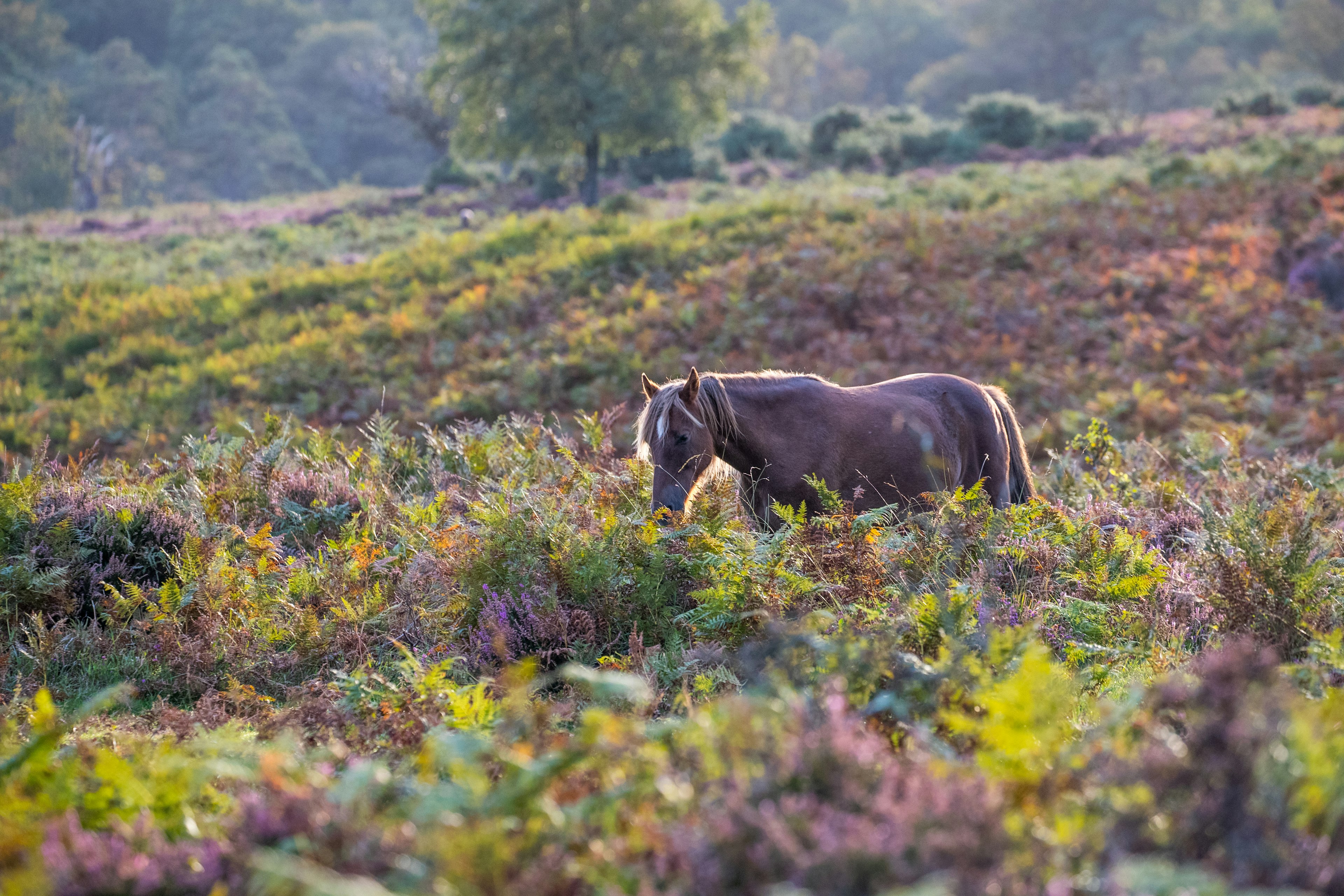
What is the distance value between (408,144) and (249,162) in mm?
11295

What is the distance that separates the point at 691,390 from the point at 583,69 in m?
25.4

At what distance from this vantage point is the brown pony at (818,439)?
5.29 meters

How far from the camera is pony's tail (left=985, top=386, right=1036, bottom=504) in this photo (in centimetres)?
679

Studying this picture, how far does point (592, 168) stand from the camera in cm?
2856

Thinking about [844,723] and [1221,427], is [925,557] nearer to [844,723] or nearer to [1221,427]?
[844,723]

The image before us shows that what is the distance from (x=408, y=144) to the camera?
67562mm

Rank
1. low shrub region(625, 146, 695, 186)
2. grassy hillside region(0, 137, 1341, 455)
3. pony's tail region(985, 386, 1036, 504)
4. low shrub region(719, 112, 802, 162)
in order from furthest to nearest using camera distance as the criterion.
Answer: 1. low shrub region(719, 112, 802, 162)
2. low shrub region(625, 146, 695, 186)
3. grassy hillside region(0, 137, 1341, 455)
4. pony's tail region(985, 386, 1036, 504)

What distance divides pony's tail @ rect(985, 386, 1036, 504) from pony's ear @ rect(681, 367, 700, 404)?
2624 mm

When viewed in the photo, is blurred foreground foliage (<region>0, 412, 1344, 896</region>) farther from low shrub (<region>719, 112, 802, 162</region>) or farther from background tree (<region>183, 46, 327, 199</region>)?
background tree (<region>183, 46, 327, 199</region>)

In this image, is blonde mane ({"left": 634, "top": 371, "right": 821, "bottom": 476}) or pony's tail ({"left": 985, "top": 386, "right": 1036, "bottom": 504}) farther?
pony's tail ({"left": 985, "top": 386, "right": 1036, "bottom": 504})

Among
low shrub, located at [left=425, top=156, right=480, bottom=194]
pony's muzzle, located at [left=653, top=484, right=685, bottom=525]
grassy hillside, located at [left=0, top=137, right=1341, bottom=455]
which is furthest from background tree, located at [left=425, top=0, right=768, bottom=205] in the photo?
pony's muzzle, located at [left=653, top=484, right=685, bottom=525]

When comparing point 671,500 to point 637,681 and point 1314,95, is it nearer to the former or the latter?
point 637,681

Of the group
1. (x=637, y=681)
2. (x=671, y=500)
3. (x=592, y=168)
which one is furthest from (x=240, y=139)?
(x=637, y=681)

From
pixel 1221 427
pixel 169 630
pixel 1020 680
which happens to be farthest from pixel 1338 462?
pixel 169 630
